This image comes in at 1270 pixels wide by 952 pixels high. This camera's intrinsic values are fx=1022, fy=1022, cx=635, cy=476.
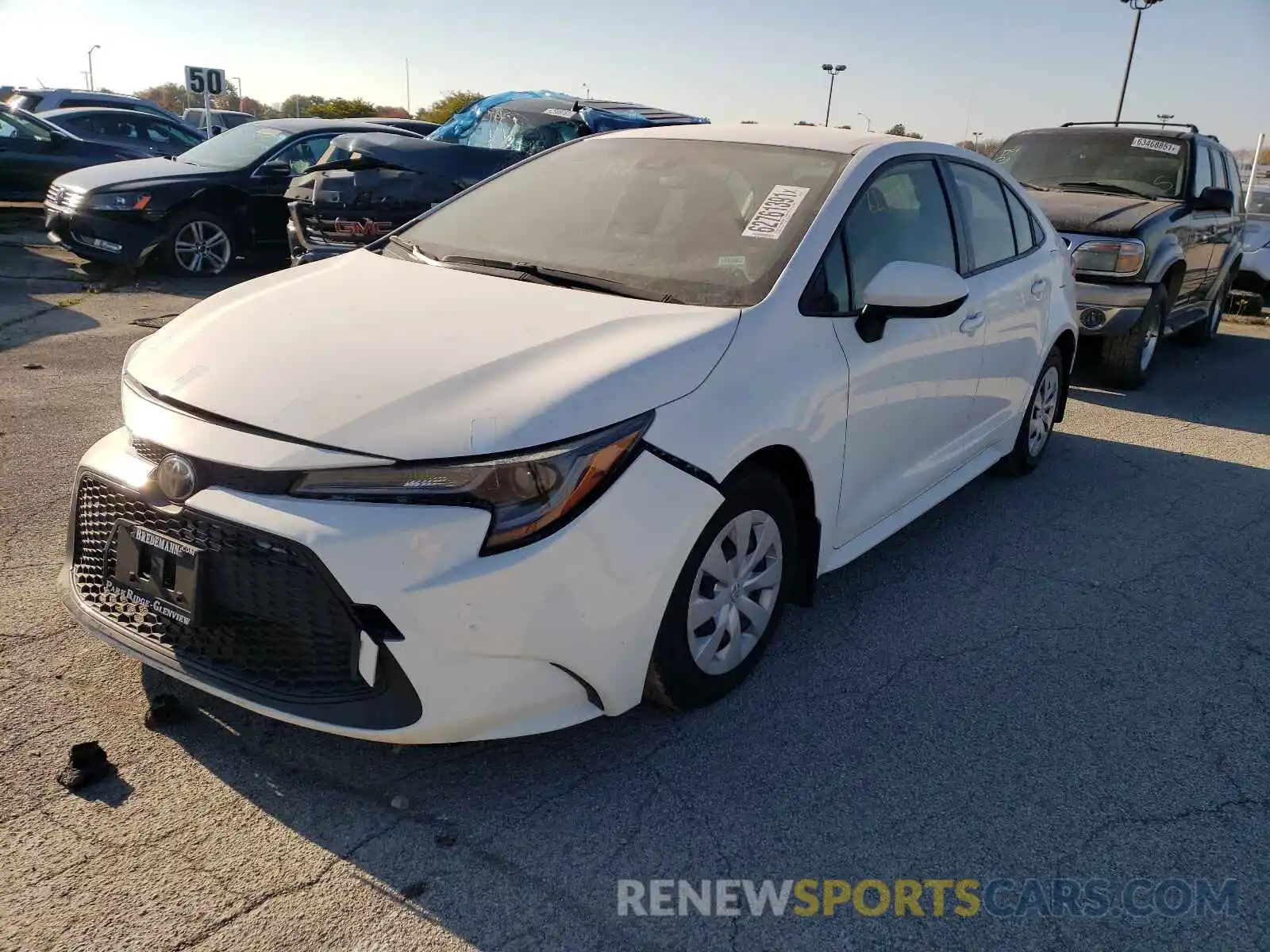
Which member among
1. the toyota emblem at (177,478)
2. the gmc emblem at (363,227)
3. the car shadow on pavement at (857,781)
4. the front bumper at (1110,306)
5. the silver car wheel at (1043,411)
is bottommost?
the car shadow on pavement at (857,781)

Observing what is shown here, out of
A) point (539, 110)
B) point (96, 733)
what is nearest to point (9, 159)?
point (539, 110)

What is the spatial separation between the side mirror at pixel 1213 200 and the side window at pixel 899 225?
5.10 m

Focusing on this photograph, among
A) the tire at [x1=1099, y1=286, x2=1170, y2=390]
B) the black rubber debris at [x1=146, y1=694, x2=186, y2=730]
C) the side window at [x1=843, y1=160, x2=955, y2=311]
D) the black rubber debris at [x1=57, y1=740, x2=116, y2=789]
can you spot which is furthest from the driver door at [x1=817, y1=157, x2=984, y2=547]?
the tire at [x1=1099, y1=286, x2=1170, y2=390]

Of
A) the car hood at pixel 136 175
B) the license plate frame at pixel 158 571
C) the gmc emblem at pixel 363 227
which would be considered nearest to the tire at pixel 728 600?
the license plate frame at pixel 158 571

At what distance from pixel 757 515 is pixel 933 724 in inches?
33.0

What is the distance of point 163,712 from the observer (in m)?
2.81

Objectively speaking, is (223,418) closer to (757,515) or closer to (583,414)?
(583,414)

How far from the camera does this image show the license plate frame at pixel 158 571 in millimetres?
2375

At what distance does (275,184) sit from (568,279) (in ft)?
26.8

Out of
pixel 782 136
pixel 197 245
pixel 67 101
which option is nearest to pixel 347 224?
pixel 197 245

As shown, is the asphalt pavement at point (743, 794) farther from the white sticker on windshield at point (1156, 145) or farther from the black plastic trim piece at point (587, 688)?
the white sticker on windshield at point (1156, 145)

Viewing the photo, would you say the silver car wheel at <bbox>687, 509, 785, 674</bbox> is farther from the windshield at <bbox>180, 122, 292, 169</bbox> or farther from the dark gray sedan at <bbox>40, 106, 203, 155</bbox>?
the dark gray sedan at <bbox>40, 106, 203, 155</bbox>

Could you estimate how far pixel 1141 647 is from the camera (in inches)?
143

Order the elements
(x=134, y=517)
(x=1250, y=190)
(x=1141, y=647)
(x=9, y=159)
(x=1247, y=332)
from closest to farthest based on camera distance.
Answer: (x=134, y=517), (x=1141, y=647), (x=1247, y=332), (x=9, y=159), (x=1250, y=190)
